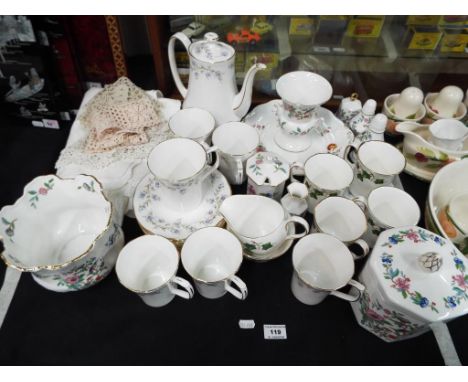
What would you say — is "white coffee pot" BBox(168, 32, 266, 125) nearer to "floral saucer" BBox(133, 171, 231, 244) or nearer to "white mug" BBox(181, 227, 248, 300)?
"floral saucer" BBox(133, 171, 231, 244)

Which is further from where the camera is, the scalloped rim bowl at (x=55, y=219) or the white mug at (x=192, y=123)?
the white mug at (x=192, y=123)

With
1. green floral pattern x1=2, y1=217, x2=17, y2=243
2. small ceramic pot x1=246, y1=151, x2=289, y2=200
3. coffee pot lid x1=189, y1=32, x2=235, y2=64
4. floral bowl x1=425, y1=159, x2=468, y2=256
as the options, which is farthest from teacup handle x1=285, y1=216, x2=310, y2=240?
green floral pattern x1=2, y1=217, x2=17, y2=243

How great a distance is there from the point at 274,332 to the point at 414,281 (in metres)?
0.32

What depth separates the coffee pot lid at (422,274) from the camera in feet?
1.95

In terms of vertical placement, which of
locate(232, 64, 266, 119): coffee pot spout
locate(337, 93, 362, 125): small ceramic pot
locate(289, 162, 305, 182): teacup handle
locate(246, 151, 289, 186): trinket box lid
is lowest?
locate(289, 162, 305, 182): teacup handle

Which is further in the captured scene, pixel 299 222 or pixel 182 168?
pixel 182 168

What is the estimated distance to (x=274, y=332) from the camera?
2.57ft

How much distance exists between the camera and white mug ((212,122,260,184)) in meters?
0.96

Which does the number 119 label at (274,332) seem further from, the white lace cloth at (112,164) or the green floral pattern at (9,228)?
the green floral pattern at (9,228)

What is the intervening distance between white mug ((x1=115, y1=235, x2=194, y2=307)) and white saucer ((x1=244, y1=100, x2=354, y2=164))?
0.44m

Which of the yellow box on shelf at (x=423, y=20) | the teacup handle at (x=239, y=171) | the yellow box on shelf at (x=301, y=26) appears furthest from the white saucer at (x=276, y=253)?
the yellow box on shelf at (x=423, y=20)

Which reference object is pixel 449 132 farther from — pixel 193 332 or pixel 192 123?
pixel 193 332

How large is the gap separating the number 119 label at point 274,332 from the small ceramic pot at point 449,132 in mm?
681

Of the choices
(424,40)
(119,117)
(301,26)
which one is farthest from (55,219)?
(424,40)
